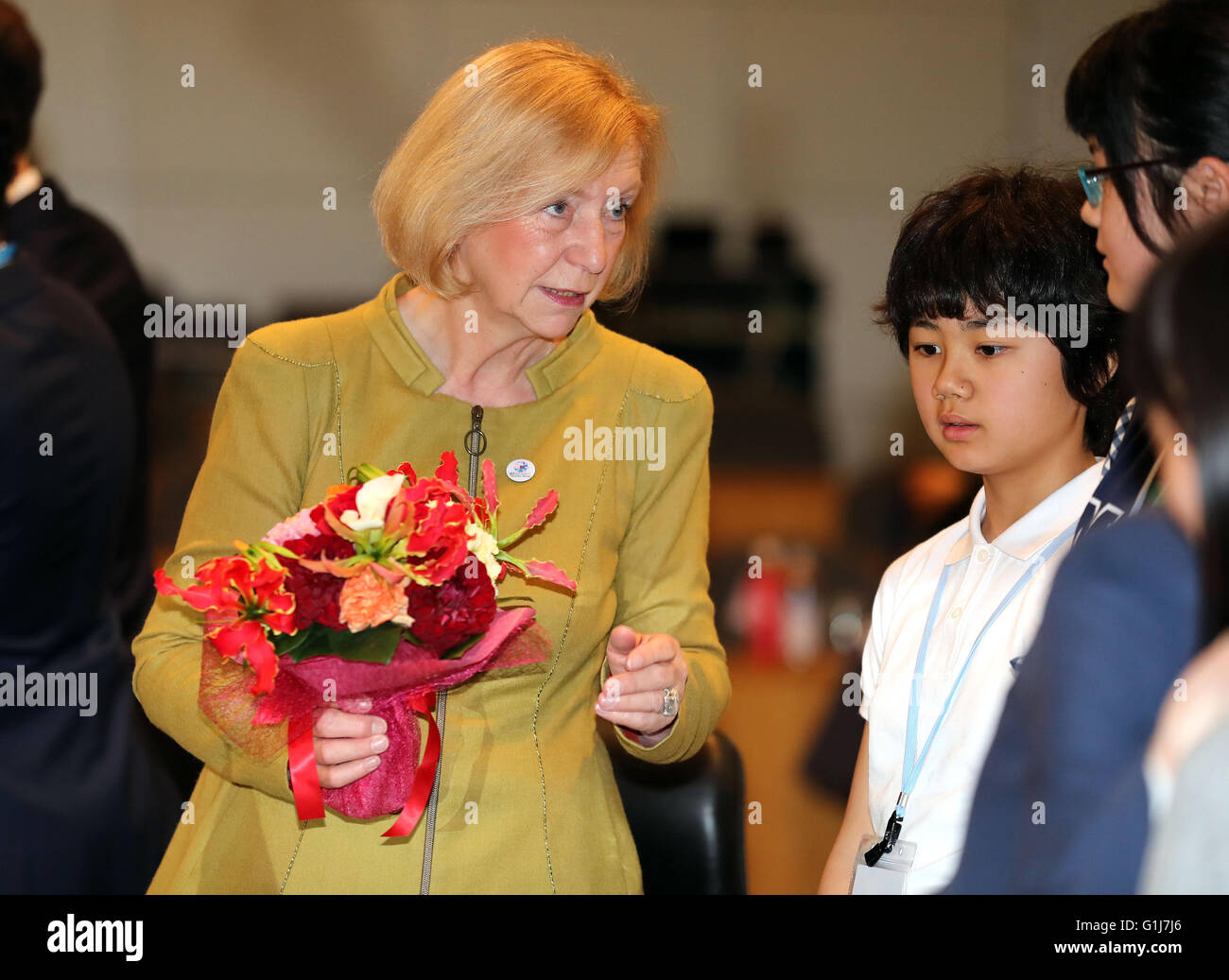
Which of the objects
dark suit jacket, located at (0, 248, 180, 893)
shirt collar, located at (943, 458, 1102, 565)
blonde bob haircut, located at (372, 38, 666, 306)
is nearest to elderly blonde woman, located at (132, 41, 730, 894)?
blonde bob haircut, located at (372, 38, 666, 306)

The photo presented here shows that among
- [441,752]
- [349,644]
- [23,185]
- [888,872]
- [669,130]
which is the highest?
[669,130]

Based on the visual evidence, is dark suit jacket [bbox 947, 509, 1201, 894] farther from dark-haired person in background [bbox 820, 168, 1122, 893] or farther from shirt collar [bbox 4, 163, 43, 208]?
shirt collar [bbox 4, 163, 43, 208]

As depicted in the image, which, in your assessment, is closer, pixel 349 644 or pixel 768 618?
pixel 349 644

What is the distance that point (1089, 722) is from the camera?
47.0 inches

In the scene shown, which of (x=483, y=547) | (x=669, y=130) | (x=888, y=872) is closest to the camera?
(x=483, y=547)

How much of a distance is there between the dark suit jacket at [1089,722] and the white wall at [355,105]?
2.03 m

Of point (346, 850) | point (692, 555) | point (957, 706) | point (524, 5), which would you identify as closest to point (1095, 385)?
point (957, 706)

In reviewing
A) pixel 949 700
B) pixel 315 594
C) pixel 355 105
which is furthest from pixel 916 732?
pixel 355 105

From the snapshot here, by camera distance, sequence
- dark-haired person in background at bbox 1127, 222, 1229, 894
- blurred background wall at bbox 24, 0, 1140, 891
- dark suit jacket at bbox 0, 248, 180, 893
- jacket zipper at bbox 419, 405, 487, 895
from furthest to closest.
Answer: blurred background wall at bbox 24, 0, 1140, 891 < dark suit jacket at bbox 0, 248, 180, 893 < jacket zipper at bbox 419, 405, 487, 895 < dark-haired person in background at bbox 1127, 222, 1229, 894

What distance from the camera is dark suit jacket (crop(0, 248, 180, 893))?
8.29 feet

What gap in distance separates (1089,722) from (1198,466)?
305 mm

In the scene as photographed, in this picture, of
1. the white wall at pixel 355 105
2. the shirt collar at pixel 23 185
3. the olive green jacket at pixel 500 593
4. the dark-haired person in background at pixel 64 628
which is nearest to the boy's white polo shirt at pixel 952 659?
the olive green jacket at pixel 500 593

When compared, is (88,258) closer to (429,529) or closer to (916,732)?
(429,529)

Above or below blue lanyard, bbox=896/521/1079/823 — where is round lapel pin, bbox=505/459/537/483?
above
